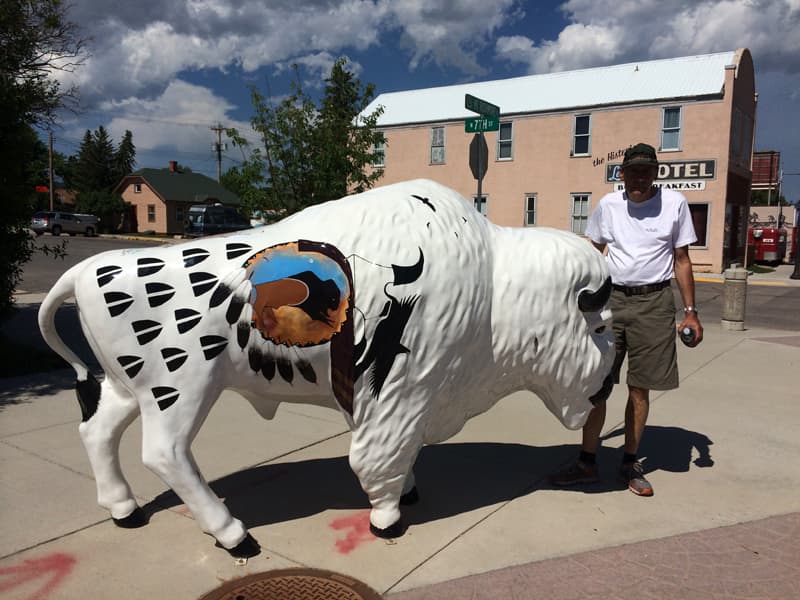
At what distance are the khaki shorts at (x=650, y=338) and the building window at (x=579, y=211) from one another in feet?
65.5

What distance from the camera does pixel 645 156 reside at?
3.68m

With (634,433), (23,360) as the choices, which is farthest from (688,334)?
(23,360)

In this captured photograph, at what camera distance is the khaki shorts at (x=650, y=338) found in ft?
12.3

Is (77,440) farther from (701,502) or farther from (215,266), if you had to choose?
(701,502)

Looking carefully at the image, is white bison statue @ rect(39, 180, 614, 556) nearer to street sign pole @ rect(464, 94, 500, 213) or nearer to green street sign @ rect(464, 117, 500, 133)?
street sign pole @ rect(464, 94, 500, 213)

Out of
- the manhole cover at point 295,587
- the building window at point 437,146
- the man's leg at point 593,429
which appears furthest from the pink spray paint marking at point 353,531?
the building window at point 437,146

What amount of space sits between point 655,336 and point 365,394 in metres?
1.89

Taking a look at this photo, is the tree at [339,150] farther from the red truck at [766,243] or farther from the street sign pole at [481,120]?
the red truck at [766,243]

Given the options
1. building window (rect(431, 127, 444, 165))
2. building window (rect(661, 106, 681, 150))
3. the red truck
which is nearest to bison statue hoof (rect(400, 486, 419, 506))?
building window (rect(661, 106, 681, 150))

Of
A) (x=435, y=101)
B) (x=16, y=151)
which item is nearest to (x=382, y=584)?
(x=16, y=151)

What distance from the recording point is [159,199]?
147 ft

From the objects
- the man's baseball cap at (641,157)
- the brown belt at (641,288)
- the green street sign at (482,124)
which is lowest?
the brown belt at (641,288)

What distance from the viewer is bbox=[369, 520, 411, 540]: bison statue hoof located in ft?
10.4

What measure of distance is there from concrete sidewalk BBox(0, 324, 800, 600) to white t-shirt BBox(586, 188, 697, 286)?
4.31ft
